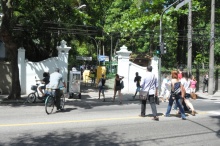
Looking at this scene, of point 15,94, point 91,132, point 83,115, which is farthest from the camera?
point 15,94

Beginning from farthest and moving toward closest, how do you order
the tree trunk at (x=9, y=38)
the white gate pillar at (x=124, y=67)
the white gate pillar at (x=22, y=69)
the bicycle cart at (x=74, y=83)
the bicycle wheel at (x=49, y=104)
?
the white gate pillar at (x=124, y=67), the white gate pillar at (x=22, y=69), the bicycle cart at (x=74, y=83), the tree trunk at (x=9, y=38), the bicycle wheel at (x=49, y=104)

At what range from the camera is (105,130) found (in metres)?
8.87

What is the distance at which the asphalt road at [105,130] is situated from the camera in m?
7.53

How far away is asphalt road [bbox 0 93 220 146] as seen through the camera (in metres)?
7.53

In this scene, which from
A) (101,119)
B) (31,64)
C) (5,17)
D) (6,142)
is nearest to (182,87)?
(101,119)

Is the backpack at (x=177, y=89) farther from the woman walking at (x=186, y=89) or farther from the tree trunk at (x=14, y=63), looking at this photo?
the tree trunk at (x=14, y=63)

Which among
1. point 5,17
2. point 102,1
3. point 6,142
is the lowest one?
point 6,142

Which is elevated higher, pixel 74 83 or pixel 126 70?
pixel 126 70

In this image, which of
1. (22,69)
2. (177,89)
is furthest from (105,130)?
(22,69)

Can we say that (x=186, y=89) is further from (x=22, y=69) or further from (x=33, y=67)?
(x=22, y=69)

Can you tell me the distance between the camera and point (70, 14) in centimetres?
1858

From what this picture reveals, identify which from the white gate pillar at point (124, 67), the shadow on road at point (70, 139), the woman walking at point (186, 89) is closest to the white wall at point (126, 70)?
the white gate pillar at point (124, 67)

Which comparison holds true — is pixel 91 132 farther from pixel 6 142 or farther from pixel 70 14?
pixel 70 14

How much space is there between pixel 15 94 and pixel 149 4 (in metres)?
17.3
